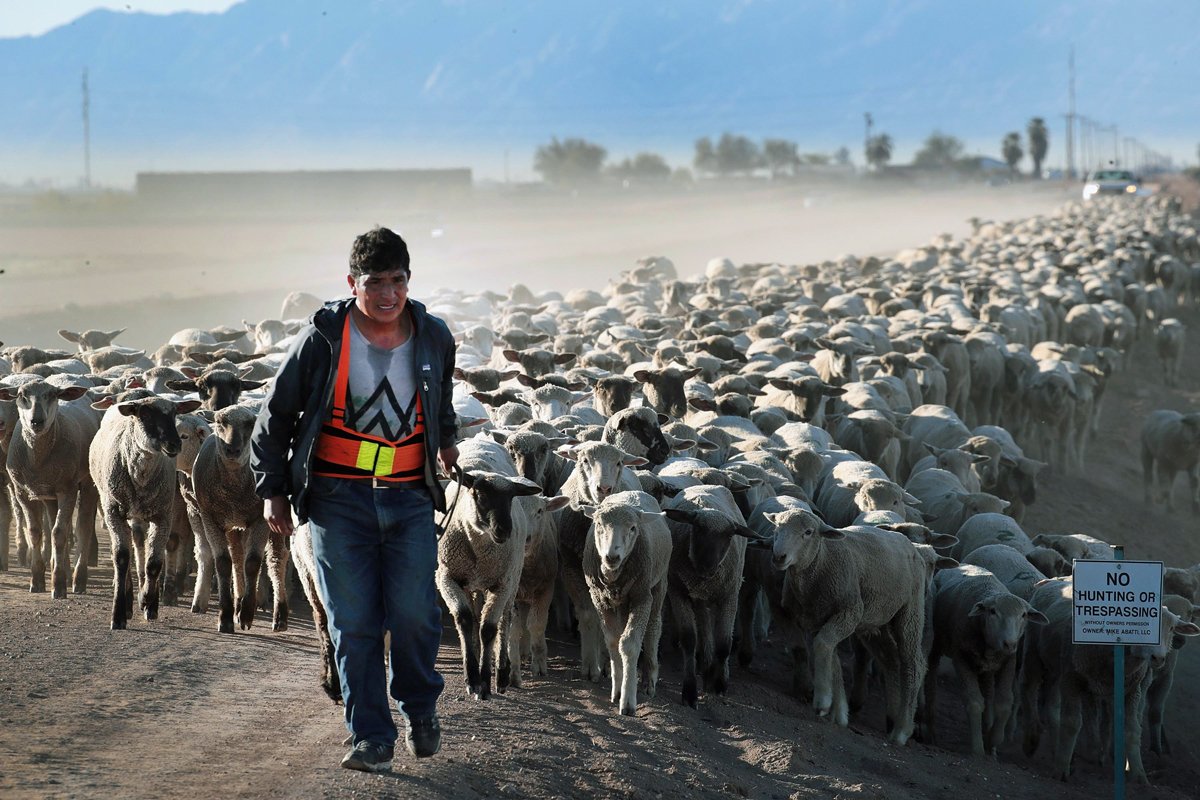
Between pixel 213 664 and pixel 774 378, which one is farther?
pixel 774 378

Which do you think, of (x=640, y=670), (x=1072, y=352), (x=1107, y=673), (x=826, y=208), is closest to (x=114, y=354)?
(x=640, y=670)

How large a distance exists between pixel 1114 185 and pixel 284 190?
139 feet

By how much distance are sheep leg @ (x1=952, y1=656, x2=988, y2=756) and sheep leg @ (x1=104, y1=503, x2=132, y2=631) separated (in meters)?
5.50

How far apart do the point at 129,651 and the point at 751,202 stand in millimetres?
100205

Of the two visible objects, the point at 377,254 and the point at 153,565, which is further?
the point at 153,565

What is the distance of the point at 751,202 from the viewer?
10719 cm

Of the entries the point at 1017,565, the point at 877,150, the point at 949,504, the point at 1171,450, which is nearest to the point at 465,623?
the point at 1017,565

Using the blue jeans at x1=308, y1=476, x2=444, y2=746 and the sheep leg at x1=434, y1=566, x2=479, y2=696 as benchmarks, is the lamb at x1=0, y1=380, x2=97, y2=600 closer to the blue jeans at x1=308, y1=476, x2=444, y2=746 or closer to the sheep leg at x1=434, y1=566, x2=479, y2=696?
the sheep leg at x1=434, y1=566, x2=479, y2=696

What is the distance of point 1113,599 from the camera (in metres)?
8.57

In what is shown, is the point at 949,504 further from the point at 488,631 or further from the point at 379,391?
the point at 379,391

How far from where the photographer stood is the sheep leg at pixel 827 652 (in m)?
9.87

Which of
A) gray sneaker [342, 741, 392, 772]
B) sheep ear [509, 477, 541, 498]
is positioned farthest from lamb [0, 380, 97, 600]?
gray sneaker [342, 741, 392, 772]

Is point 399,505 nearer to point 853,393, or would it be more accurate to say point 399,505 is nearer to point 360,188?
point 853,393

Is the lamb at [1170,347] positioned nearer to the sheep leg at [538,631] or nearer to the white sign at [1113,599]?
the white sign at [1113,599]
